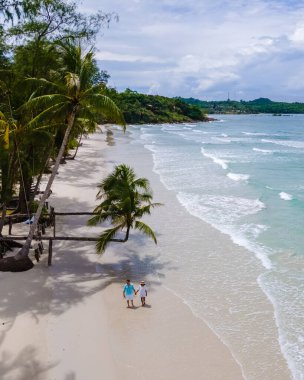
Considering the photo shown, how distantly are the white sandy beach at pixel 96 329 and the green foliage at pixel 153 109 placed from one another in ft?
342

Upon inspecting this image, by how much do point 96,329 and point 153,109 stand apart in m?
126

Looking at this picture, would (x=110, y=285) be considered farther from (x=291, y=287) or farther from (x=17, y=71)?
(x=17, y=71)

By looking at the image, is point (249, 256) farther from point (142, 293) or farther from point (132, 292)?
point (132, 292)

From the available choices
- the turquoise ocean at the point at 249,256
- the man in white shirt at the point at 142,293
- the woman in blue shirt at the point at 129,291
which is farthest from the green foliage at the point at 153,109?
the woman in blue shirt at the point at 129,291

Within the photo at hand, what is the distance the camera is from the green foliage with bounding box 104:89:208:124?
125 m

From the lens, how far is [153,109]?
5325 inches

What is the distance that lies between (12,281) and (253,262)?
30.3ft

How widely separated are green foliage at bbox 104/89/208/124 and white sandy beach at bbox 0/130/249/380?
104 m

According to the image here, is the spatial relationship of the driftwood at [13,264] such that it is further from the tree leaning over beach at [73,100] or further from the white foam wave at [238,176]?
the white foam wave at [238,176]

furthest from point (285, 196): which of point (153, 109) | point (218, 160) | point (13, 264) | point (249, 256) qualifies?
point (153, 109)

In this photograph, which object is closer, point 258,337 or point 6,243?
point 258,337

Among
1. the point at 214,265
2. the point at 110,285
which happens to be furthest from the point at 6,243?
the point at 214,265

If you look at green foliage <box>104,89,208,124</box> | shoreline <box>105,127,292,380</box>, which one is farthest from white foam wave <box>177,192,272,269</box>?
green foliage <box>104,89,208,124</box>

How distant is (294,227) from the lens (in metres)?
22.8
